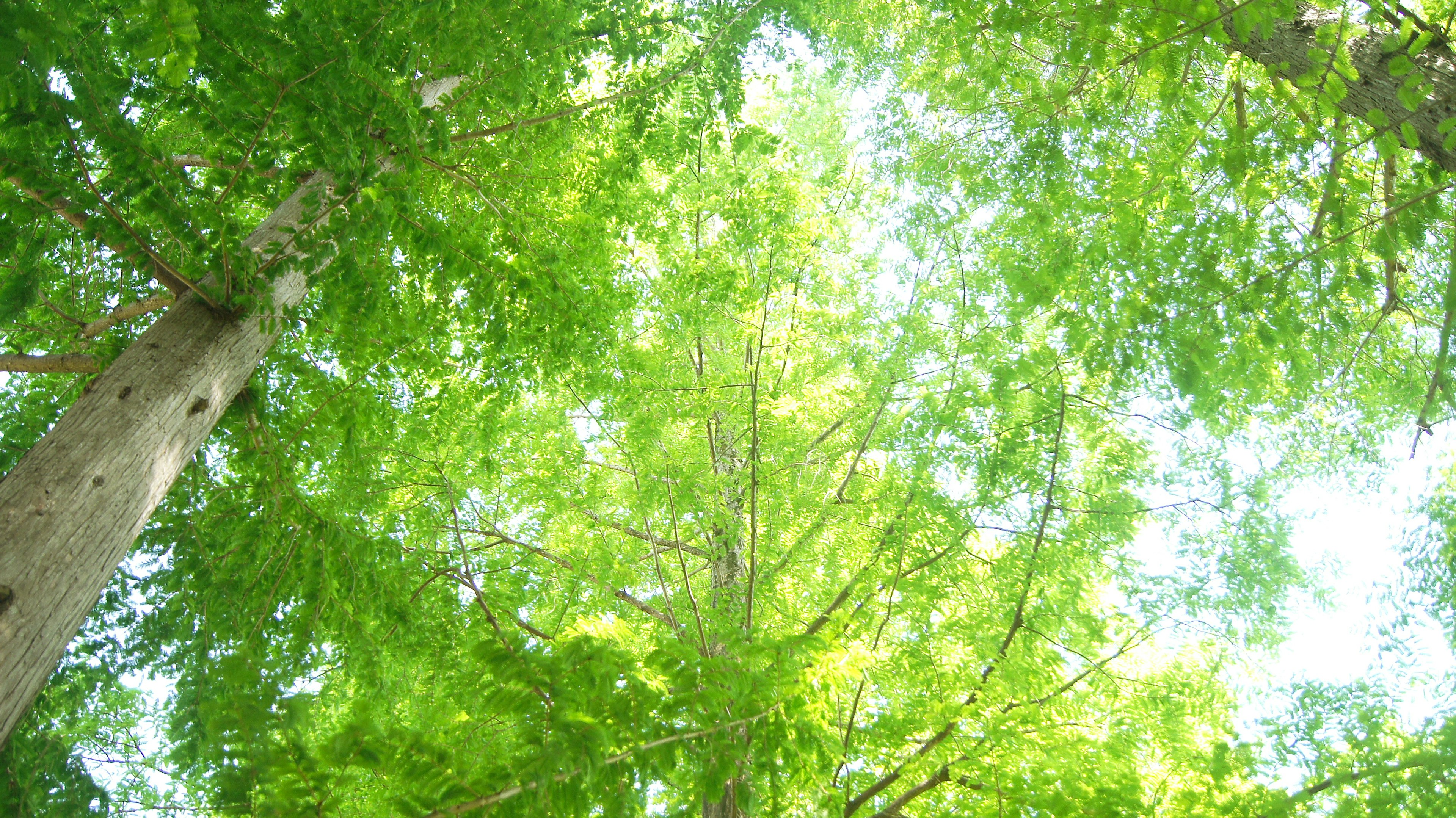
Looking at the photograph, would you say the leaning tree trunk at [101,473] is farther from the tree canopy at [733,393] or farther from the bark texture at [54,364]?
the bark texture at [54,364]

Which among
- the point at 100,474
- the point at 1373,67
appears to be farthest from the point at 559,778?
the point at 1373,67

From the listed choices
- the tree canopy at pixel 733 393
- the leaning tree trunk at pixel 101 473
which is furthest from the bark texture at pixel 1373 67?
the leaning tree trunk at pixel 101 473

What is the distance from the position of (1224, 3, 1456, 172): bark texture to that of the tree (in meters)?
2.84

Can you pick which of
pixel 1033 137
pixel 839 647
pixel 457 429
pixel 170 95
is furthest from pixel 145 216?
pixel 1033 137

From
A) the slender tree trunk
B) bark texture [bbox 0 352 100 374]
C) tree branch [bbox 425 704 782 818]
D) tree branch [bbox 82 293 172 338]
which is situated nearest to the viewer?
tree branch [bbox 425 704 782 818]

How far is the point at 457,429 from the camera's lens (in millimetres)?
4945

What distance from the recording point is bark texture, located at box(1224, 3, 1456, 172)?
2562 mm

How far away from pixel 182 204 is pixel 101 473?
2.88 ft

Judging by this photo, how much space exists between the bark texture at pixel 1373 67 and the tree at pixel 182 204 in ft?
9.31

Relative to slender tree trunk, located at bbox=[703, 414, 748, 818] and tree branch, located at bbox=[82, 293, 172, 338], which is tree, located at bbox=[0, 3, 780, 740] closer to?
tree branch, located at bbox=[82, 293, 172, 338]

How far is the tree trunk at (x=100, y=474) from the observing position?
2.03 m

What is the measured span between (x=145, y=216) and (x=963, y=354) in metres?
3.61

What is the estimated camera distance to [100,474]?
2.29 m

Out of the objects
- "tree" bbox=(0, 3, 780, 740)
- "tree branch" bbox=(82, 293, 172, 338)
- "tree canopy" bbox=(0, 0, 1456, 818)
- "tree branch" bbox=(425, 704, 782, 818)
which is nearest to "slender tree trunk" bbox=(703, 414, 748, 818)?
"tree canopy" bbox=(0, 0, 1456, 818)
